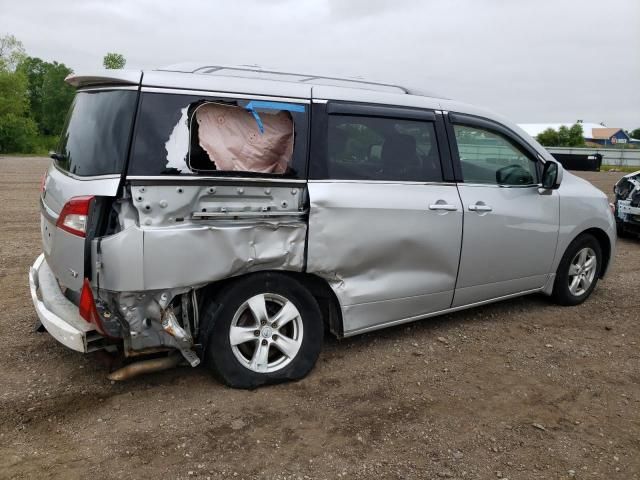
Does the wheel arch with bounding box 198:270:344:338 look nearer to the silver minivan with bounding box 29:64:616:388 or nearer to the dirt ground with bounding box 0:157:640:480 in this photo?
the silver minivan with bounding box 29:64:616:388

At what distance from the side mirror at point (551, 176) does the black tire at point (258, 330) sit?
8.11 ft

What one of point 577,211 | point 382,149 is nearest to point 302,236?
point 382,149

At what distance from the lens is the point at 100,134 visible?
10.7 feet

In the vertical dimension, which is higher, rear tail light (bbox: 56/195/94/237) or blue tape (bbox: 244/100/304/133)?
blue tape (bbox: 244/100/304/133)

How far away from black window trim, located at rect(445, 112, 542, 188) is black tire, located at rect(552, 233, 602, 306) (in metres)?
0.87

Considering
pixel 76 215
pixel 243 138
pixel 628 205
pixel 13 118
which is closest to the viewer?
pixel 76 215

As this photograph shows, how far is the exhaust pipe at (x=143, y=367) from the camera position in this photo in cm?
346

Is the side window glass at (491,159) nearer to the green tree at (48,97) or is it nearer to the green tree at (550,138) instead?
the green tree at (550,138)

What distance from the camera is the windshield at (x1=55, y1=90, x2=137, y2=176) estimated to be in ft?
10.4

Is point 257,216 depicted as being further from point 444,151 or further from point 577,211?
point 577,211

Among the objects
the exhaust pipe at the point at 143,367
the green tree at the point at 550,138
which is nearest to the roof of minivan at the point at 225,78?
the exhaust pipe at the point at 143,367

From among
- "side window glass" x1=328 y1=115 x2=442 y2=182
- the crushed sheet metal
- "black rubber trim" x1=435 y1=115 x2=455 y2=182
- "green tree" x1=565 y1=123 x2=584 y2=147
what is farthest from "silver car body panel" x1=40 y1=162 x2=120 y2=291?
"green tree" x1=565 y1=123 x2=584 y2=147

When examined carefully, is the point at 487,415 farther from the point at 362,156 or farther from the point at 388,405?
the point at 362,156

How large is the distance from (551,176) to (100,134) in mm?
3648
